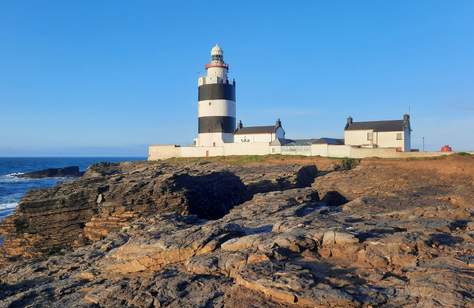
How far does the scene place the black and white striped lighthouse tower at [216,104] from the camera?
69500mm

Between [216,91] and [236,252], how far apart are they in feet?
185

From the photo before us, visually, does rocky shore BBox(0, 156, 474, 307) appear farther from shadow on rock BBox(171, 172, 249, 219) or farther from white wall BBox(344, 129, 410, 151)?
white wall BBox(344, 129, 410, 151)

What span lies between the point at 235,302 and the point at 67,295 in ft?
19.2

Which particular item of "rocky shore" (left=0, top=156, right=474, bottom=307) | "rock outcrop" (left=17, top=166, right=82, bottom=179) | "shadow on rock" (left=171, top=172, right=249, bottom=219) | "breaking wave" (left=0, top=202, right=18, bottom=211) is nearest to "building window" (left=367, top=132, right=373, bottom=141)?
"shadow on rock" (left=171, top=172, right=249, bottom=219)

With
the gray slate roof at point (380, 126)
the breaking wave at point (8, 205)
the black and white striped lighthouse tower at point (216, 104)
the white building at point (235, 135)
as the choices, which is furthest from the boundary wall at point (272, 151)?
the breaking wave at point (8, 205)

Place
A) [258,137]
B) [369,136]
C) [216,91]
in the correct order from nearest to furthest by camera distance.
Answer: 1. [369,136]
2. [216,91]
3. [258,137]

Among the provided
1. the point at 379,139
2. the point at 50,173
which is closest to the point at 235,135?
the point at 379,139

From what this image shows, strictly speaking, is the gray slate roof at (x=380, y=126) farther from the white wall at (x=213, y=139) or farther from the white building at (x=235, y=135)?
the white wall at (x=213, y=139)

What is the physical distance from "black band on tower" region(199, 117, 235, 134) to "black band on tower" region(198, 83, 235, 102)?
327cm

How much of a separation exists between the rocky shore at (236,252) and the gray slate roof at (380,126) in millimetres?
35528

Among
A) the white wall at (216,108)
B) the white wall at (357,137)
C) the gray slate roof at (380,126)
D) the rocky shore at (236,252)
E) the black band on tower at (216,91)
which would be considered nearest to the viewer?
the rocky shore at (236,252)

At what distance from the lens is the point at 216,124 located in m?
70.0

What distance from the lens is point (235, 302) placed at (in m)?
11.7

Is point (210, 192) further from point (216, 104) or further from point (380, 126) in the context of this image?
point (380, 126)
